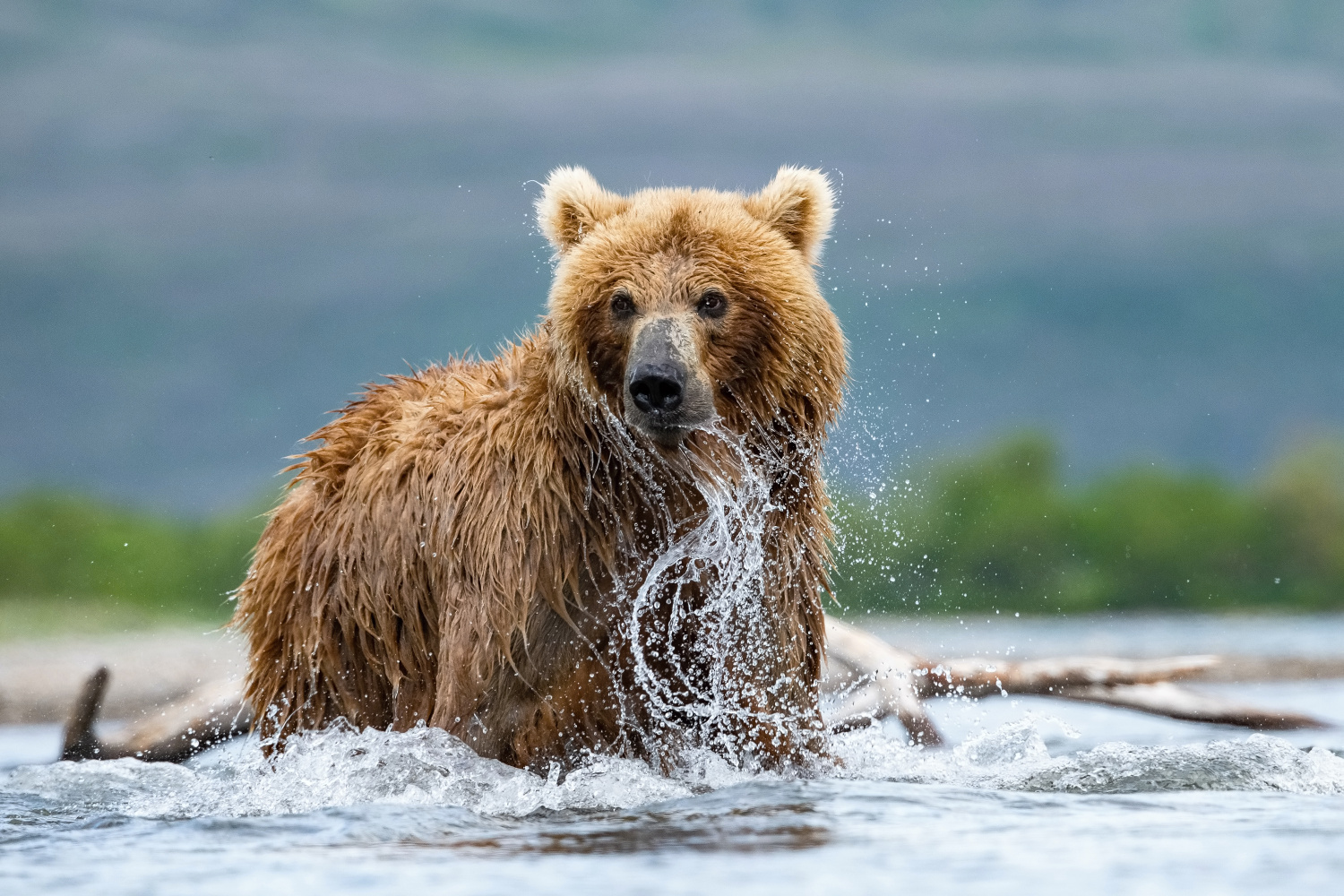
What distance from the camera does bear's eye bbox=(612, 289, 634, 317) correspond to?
540cm

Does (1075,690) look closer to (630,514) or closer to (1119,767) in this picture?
(1119,767)

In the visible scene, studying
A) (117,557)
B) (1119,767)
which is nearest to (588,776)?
(1119,767)

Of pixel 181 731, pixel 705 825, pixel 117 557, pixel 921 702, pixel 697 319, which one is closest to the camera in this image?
pixel 705 825

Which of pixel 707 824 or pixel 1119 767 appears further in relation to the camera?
pixel 1119 767

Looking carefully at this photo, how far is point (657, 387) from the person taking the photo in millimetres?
5086

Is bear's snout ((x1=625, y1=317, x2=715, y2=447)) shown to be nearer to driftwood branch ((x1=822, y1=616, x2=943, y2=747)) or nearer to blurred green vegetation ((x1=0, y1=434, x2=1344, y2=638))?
driftwood branch ((x1=822, y1=616, x2=943, y2=747))

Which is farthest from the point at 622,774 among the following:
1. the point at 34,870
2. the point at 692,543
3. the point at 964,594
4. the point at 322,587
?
the point at 964,594

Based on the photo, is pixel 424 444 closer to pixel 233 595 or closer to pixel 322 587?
pixel 322 587

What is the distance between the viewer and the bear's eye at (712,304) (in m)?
5.39

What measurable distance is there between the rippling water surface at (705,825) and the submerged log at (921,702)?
134 centimetres

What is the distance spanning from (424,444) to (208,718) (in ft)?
9.68

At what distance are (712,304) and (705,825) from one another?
1.73m

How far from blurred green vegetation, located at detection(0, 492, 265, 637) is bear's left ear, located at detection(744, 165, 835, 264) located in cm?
2715

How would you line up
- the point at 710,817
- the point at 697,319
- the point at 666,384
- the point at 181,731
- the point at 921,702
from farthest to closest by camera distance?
the point at 921,702
the point at 181,731
the point at 697,319
the point at 666,384
the point at 710,817
